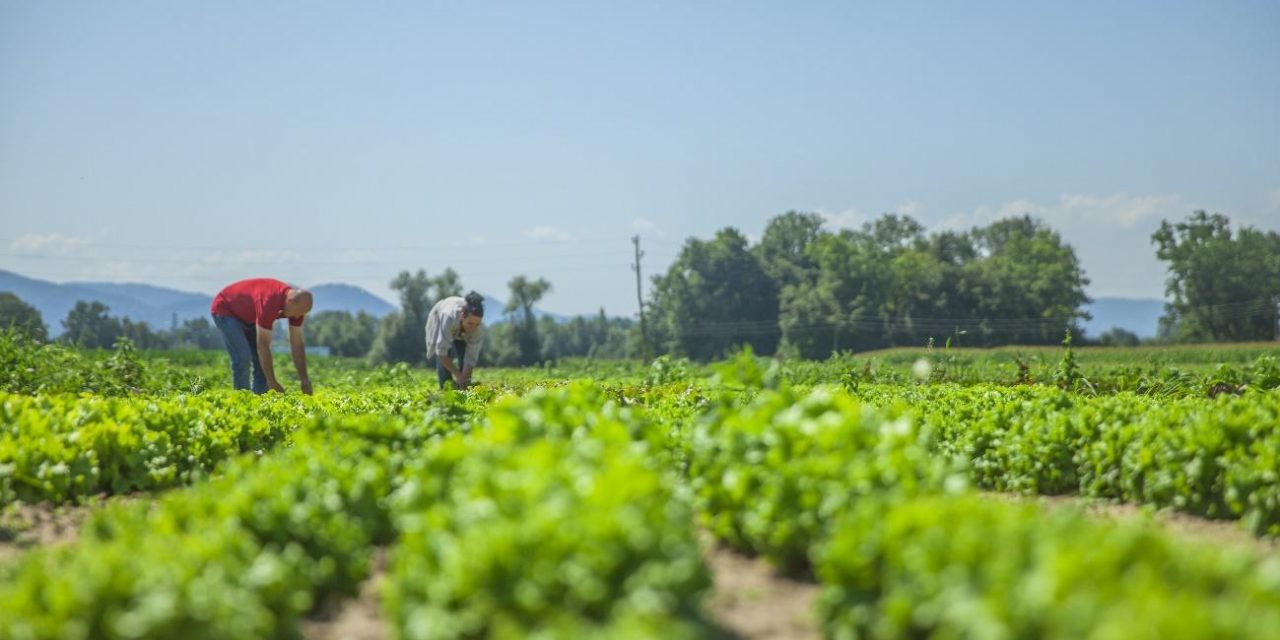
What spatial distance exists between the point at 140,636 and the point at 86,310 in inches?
6191

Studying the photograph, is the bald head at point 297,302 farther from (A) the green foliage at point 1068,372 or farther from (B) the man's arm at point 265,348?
(A) the green foliage at point 1068,372

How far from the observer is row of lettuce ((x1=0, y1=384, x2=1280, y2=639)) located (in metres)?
3.02

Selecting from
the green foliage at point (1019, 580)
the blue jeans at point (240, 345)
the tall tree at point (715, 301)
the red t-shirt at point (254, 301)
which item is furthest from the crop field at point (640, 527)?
the tall tree at point (715, 301)

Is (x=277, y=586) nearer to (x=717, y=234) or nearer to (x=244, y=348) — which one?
(x=244, y=348)

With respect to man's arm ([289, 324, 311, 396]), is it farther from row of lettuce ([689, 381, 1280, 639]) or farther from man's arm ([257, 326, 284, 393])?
row of lettuce ([689, 381, 1280, 639])

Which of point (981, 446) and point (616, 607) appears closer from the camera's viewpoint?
point (616, 607)

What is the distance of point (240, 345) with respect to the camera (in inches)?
463

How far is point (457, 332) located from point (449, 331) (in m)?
0.25

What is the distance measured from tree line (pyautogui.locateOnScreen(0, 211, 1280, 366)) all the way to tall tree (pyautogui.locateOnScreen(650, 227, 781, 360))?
0.13 metres

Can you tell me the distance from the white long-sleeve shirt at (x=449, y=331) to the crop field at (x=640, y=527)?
4445 mm

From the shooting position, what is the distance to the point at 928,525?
3.56 meters

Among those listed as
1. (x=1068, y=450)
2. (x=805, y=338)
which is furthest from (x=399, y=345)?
(x=1068, y=450)

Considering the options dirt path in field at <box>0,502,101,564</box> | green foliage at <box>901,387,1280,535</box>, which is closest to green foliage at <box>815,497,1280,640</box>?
green foliage at <box>901,387,1280,535</box>

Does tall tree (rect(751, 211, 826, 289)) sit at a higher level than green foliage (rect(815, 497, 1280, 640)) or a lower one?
higher
